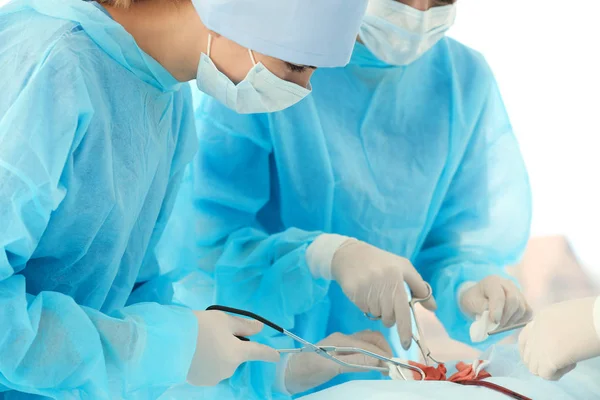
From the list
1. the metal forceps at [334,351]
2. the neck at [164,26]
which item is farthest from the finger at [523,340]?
the neck at [164,26]

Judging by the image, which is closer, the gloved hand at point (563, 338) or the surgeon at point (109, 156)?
the surgeon at point (109, 156)

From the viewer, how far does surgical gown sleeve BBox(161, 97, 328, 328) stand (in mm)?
1653

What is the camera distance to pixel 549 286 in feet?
9.96

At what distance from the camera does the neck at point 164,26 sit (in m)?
1.25

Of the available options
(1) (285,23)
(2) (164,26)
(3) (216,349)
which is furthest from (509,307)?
(2) (164,26)

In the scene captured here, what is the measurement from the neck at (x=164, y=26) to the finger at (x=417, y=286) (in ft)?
2.29

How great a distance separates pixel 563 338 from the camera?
1172 mm

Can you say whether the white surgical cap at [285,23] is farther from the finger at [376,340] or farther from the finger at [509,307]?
the finger at [509,307]

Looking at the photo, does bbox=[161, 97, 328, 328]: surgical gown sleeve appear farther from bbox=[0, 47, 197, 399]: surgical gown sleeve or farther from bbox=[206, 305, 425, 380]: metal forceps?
bbox=[0, 47, 197, 399]: surgical gown sleeve

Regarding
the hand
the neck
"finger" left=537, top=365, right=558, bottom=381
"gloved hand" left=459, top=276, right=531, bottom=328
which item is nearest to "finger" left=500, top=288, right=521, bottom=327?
"gloved hand" left=459, top=276, right=531, bottom=328

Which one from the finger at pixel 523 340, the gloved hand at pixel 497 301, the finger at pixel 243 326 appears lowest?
the gloved hand at pixel 497 301

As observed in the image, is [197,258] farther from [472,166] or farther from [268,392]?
[472,166]

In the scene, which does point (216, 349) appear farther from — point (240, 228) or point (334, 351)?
point (240, 228)

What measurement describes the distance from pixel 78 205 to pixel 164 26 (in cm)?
35
